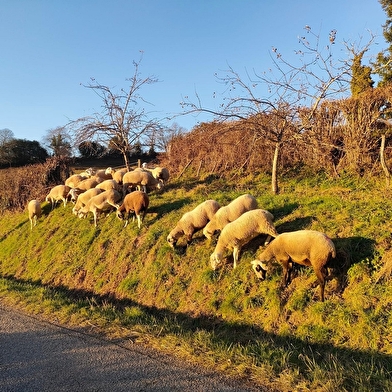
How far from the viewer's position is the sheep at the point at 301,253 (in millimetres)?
5750

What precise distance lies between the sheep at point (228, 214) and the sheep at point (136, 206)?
3426 millimetres

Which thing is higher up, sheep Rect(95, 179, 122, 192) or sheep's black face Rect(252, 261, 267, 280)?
sheep Rect(95, 179, 122, 192)

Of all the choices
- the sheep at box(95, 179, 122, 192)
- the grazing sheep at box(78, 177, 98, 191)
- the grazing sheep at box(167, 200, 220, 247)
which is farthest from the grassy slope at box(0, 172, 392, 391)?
the grazing sheep at box(78, 177, 98, 191)

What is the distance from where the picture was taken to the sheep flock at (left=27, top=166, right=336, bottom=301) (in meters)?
5.99

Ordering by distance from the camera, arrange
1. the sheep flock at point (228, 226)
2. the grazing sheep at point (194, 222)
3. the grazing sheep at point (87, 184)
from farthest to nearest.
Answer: the grazing sheep at point (87, 184) < the grazing sheep at point (194, 222) < the sheep flock at point (228, 226)

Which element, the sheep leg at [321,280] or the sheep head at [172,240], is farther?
the sheep head at [172,240]

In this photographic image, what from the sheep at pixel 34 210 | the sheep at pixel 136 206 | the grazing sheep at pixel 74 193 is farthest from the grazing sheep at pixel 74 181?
the sheep at pixel 136 206

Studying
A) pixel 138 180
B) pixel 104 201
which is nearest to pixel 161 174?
pixel 138 180

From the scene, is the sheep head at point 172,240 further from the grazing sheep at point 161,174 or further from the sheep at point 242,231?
the grazing sheep at point 161,174

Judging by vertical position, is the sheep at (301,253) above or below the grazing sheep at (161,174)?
below

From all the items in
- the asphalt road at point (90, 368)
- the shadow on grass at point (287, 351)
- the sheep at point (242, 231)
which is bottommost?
the shadow on grass at point (287, 351)

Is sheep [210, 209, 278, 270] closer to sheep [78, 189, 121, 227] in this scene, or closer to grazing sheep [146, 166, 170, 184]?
sheep [78, 189, 121, 227]

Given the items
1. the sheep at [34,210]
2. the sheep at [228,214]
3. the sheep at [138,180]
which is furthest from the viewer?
the sheep at [34,210]

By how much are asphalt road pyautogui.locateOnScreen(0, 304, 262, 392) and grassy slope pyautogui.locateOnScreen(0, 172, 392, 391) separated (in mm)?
357
